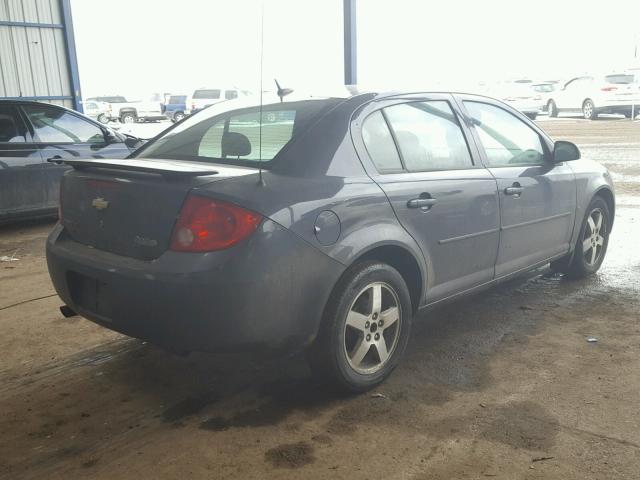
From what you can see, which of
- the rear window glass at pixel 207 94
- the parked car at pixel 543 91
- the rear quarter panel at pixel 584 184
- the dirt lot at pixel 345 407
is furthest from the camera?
the rear window glass at pixel 207 94

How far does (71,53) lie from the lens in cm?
1248

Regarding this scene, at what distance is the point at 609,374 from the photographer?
3.34 meters

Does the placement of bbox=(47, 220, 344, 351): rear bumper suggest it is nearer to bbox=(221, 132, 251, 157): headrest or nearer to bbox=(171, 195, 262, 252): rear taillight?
bbox=(171, 195, 262, 252): rear taillight

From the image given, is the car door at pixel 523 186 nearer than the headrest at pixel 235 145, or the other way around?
the headrest at pixel 235 145

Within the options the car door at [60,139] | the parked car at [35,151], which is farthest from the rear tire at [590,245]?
the car door at [60,139]

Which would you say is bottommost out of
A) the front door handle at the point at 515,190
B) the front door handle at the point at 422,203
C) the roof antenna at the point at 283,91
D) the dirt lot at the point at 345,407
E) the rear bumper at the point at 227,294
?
the dirt lot at the point at 345,407

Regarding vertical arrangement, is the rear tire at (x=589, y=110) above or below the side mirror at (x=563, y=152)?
below

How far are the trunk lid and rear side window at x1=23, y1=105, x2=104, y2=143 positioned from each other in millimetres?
4545

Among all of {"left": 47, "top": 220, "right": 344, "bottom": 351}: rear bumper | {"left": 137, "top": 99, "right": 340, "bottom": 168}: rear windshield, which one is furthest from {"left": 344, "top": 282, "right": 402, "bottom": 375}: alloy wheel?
{"left": 137, "top": 99, "right": 340, "bottom": 168}: rear windshield

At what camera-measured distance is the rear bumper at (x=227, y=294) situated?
2621 mm

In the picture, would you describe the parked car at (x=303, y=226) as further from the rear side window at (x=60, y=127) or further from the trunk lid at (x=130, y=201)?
the rear side window at (x=60, y=127)

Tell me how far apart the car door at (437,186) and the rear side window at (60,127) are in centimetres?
522

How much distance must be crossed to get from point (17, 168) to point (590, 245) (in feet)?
19.1

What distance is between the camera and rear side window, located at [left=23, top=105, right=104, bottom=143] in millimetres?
7258
